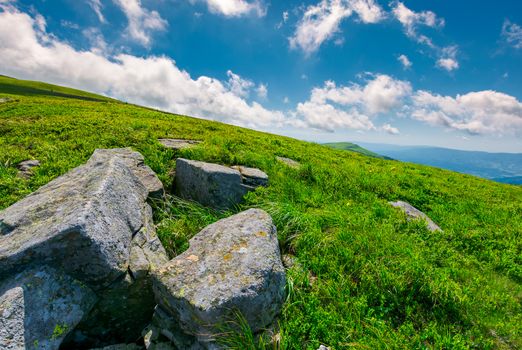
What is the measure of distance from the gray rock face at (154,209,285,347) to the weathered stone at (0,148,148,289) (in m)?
1.00

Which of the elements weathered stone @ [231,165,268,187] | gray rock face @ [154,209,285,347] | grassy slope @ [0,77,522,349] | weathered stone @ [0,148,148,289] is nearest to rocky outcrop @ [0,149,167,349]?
weathered stone @ [0,148,148,289]

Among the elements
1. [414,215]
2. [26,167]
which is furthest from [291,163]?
[26,167]

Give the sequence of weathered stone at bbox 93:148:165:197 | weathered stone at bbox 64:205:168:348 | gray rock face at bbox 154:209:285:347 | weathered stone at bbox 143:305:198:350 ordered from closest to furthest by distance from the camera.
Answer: gray rock face at bbox 154:209:285:347 → weathered stone at bbox 143:305:198:350 → weathered stone at bbox 64:205:168:348 → weathered stone at bbox 93:148:165:197

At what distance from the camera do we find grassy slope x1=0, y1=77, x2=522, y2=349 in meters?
5.69

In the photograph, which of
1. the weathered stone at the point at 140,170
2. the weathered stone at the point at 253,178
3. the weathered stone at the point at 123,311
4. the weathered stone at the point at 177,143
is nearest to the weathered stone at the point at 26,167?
the weathered stone at the point at 140,170

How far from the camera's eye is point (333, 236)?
317 inches

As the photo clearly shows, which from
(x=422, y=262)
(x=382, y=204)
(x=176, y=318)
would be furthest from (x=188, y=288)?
(x=382, y=204)

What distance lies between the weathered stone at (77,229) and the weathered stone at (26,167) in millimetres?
4026

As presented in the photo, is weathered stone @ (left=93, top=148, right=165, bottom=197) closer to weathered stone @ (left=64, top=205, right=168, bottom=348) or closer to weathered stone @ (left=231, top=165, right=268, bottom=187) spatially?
weathered stone @ (left=231, top=165, right=268, bottom=187)

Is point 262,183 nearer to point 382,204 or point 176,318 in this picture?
point 382,204

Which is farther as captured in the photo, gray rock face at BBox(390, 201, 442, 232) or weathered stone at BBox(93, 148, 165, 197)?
gray rock face at BBox(390, 201, 442, 232)

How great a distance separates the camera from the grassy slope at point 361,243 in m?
5.69

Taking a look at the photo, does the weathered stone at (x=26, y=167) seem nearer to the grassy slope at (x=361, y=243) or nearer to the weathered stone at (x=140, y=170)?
the grassy slope at (x=361, y=243)

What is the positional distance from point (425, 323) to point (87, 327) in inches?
265
